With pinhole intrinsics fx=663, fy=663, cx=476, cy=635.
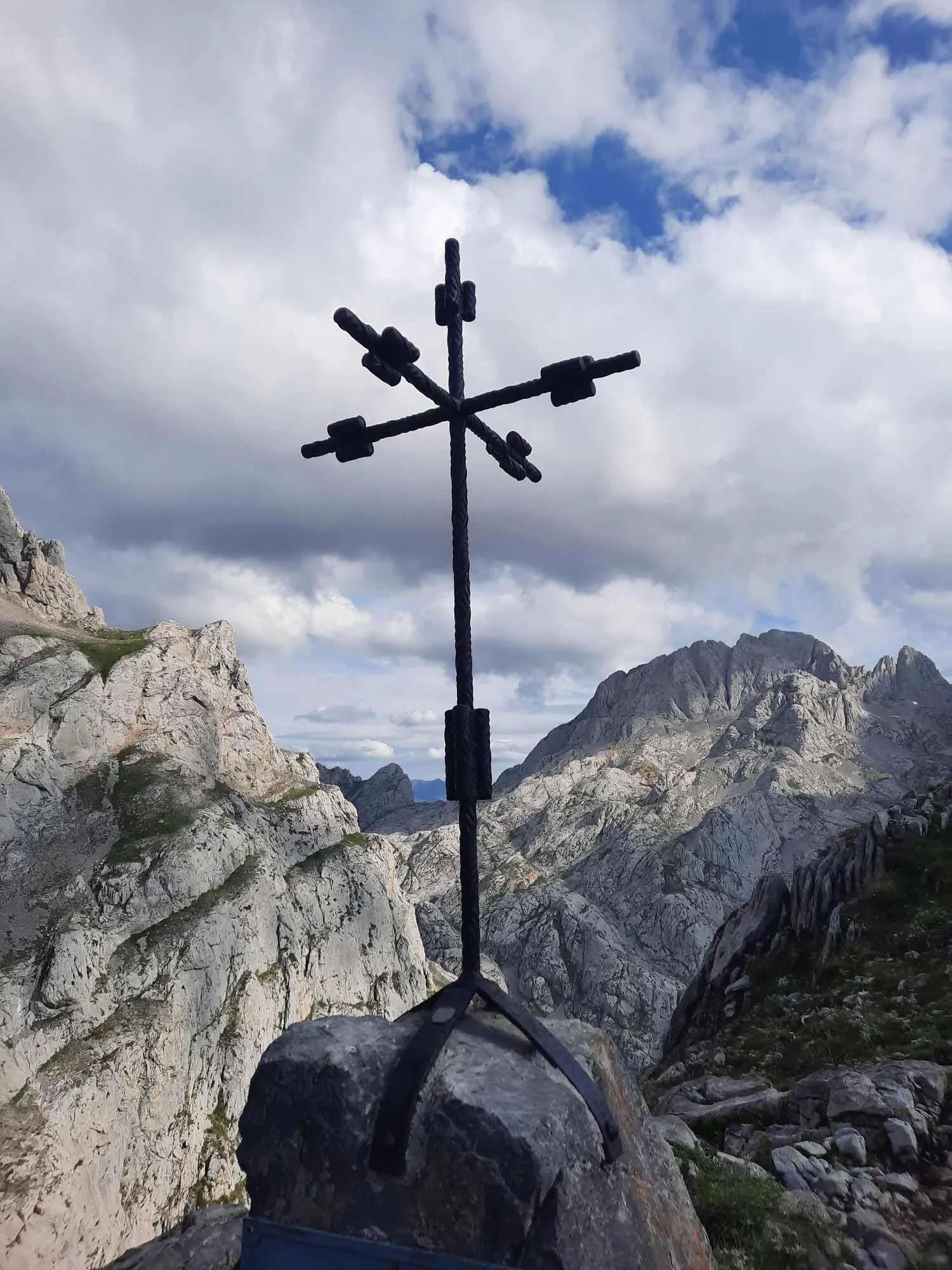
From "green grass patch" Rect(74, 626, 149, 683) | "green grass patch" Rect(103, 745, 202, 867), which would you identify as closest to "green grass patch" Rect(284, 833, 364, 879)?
"green grass patch" Rect(103, 745, 202, 867)

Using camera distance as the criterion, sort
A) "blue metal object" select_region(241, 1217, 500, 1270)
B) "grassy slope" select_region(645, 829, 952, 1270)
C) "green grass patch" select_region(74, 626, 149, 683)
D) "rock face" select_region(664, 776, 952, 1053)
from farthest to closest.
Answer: "green grass patch" select_region(74, 626, 149, 683)
"rock face" select_region(664, 776, 952, 1053)
"grassy slope" select_region(645, 829, 952, 1270)
"blue metal object" select_region(241, 1217, 500, 1270)

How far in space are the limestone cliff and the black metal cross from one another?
312 ft

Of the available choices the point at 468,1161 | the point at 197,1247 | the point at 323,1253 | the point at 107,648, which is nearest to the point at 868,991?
the point at 197,1247

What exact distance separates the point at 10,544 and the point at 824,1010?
624 feet

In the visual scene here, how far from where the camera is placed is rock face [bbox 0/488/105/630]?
15788 centimetres

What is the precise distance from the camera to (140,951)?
3743 inches

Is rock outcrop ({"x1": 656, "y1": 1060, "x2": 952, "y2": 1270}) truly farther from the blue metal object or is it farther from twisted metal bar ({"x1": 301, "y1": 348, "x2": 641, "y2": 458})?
twisted metal bar ({"x1": 301, "y1": 348, "x2": 641, "y2": 458})

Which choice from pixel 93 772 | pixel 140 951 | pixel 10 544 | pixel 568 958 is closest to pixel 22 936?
pixel 140 951

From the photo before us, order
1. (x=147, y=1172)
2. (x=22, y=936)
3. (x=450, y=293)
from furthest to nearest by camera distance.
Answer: (x=22, y=936) < (x=147, y=1172) < (x=450, y=293)

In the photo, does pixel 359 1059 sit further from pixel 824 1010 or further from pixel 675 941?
pixel 675 941

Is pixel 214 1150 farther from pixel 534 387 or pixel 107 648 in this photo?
pixel 534 387

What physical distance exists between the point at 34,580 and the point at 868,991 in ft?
609

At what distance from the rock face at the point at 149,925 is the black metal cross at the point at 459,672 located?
9506 centimetres

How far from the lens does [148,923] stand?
99.4 m
